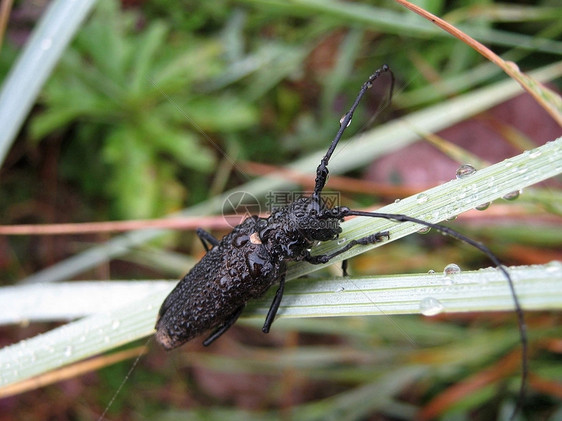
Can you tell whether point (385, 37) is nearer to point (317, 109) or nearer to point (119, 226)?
point (317, 109)

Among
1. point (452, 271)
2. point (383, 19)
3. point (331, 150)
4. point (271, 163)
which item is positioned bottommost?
point (452, 271)

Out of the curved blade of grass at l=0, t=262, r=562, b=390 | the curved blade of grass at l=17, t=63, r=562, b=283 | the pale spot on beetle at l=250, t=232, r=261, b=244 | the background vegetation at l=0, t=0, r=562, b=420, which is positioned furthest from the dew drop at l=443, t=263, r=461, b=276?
the curved blade of grass at l=17, t=63, r=562, b=283

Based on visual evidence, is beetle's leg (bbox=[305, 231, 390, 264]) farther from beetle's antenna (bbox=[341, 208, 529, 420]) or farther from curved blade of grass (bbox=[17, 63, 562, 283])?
curved blade of grass (bbox=[17, 63, 562, 283])

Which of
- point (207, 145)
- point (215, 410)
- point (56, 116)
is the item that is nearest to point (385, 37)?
point (207, 145)

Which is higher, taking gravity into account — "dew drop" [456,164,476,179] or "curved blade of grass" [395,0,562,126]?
"curved blade of grass" [395,0,562,126]

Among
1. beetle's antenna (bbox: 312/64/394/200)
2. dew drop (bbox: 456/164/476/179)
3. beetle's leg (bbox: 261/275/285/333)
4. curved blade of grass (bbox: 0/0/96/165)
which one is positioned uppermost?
curved blade of grass (bbox: 0/0/96/165)

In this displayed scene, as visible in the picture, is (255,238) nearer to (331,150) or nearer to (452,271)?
(331,150)

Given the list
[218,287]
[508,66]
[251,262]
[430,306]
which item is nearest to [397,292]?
[430,306]
